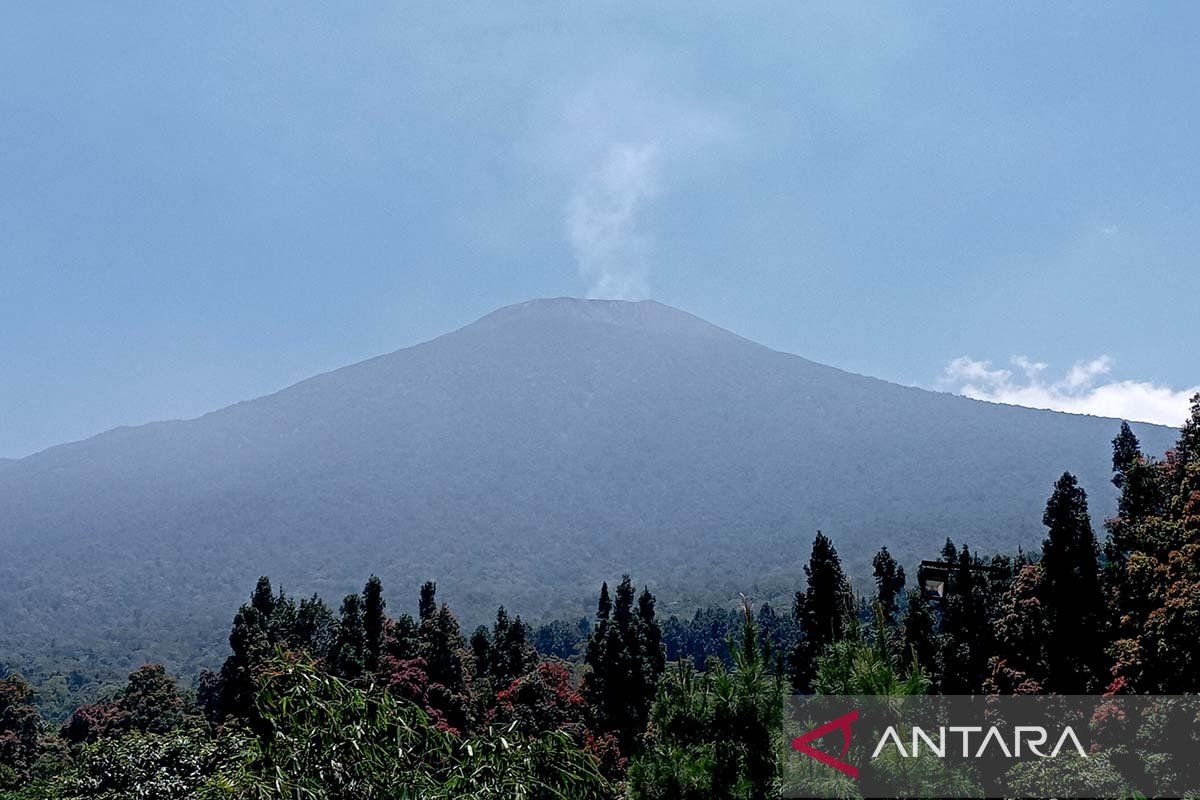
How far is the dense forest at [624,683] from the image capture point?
5953 mm

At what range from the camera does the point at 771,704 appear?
970 centimetres

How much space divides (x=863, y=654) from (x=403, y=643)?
3431 centimetres

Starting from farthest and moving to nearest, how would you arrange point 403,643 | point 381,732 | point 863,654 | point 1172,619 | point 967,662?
point 403,643
point 967,662
point 1172,619
point 863,654
point 381,732


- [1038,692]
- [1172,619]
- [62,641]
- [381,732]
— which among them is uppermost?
[381,732]

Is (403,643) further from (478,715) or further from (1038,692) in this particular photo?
(1038,692)

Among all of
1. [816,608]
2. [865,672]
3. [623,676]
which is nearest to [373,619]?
[623,676]

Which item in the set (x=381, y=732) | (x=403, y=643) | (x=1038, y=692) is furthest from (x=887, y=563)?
(x=381, y=732)

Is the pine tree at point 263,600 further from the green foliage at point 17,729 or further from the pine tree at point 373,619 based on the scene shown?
the green foliage at point 17,729

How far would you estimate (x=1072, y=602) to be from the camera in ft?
79.8

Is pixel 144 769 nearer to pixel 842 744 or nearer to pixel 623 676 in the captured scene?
pixel 842 744
